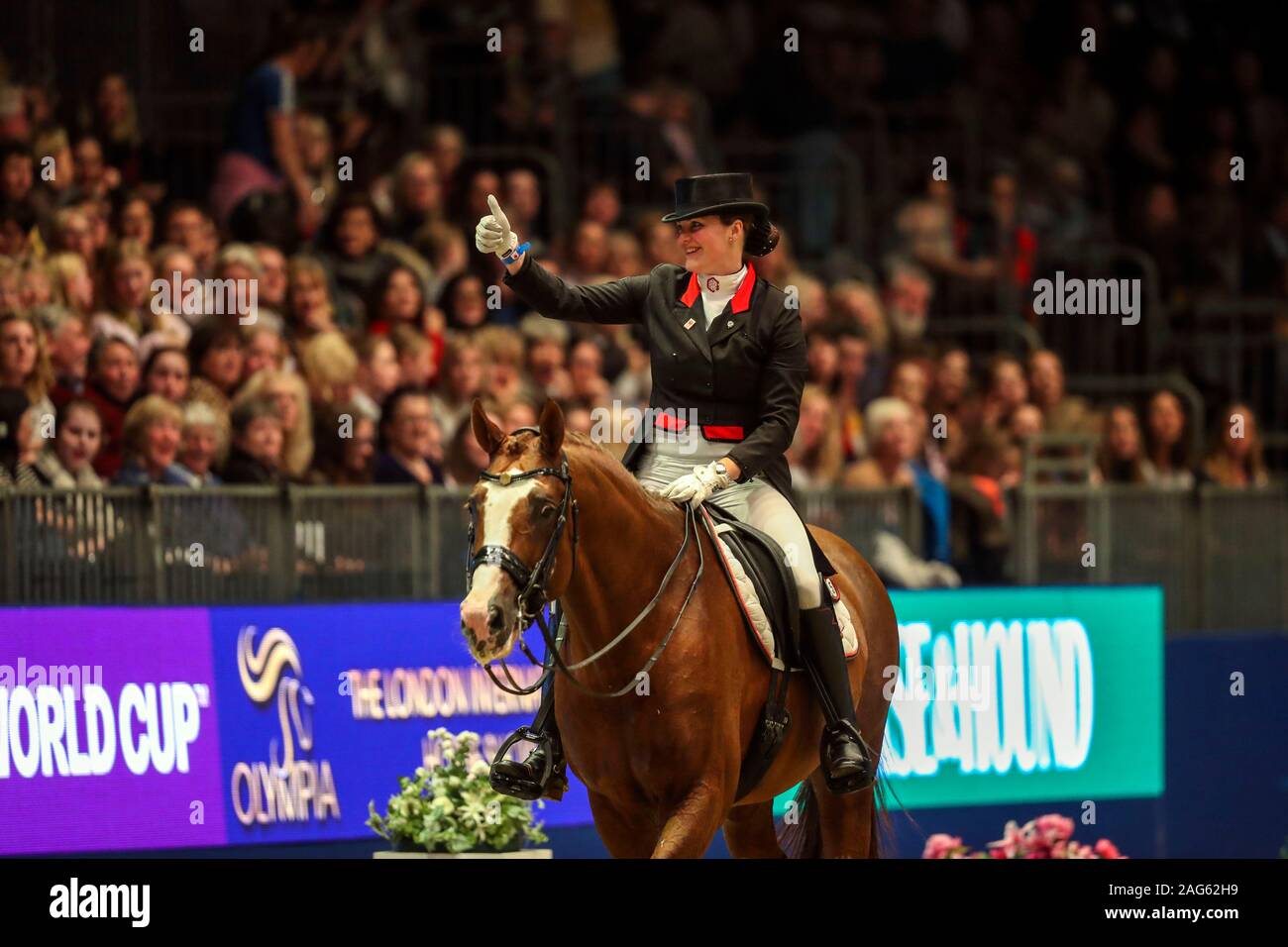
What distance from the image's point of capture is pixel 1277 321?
1922 centimetres

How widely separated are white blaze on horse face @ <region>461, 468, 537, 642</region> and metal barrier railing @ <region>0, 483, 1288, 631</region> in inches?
150

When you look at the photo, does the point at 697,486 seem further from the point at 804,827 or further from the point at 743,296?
the point at 804,827

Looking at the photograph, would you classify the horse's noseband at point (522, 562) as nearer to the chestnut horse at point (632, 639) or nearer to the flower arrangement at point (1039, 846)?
the chestnut horse at point (632, 639)

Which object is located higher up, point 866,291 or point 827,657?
point 866,291

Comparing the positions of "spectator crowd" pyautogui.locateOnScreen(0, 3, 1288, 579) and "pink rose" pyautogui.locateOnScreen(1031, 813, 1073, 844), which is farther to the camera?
"spectator crowd" pyautogui.locateOnScreen(0, 3, 1288, 579)

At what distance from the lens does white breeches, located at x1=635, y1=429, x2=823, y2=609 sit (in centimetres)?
840

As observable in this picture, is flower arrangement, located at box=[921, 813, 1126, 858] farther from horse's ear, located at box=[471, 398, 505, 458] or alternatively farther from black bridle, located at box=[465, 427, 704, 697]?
horse's ear, located at box=[471, 398, 505, 458]

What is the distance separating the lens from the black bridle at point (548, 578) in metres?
7.04

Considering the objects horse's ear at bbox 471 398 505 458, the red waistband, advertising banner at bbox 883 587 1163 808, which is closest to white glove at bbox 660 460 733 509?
the red waistband

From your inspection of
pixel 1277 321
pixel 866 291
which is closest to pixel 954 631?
pixel 866 291

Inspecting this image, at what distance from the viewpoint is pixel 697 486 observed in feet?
26.2

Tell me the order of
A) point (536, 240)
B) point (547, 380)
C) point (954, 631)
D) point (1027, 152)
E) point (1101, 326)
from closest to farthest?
point (954, 631) → point (547, 380) → point (536, 240) → point (1101, 326) → point (1027, 152)

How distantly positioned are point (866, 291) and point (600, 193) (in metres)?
2.08
